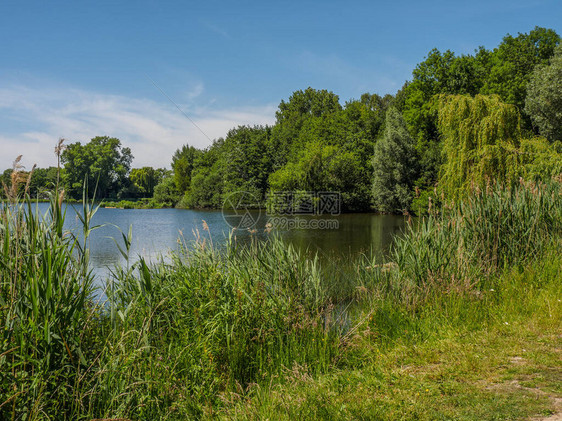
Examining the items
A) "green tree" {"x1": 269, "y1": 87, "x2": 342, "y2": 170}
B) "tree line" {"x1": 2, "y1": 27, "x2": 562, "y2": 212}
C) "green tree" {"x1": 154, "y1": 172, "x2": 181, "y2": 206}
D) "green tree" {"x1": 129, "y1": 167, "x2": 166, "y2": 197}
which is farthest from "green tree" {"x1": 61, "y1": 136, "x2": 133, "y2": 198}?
"green tree" {"x1": 269, "y1": 87, "x2": 342, "y2": 170}

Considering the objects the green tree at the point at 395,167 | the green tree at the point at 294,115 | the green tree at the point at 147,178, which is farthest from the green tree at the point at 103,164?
the green tree at the point at 395,167

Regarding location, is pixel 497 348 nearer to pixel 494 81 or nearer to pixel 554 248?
pixel 554 248

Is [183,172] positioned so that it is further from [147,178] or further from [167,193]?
[147,178]

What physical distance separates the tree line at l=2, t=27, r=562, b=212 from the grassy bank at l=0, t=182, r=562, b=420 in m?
1.01

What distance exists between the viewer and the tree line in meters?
14.9

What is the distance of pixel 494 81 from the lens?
1200 inches

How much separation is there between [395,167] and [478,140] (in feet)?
63.0

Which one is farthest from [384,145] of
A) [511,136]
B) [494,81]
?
[511,136]

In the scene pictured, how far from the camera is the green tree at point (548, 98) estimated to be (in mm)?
22031

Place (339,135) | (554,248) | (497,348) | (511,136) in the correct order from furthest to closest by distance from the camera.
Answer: (339,135) < (511,136) < (554,248) < (497,348)

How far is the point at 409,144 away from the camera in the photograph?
34.6 meters

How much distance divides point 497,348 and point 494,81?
3256cm

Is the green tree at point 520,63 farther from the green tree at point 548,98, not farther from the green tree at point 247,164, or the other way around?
the green tree at point 247,164

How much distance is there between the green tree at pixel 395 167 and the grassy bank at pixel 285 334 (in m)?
27.6
